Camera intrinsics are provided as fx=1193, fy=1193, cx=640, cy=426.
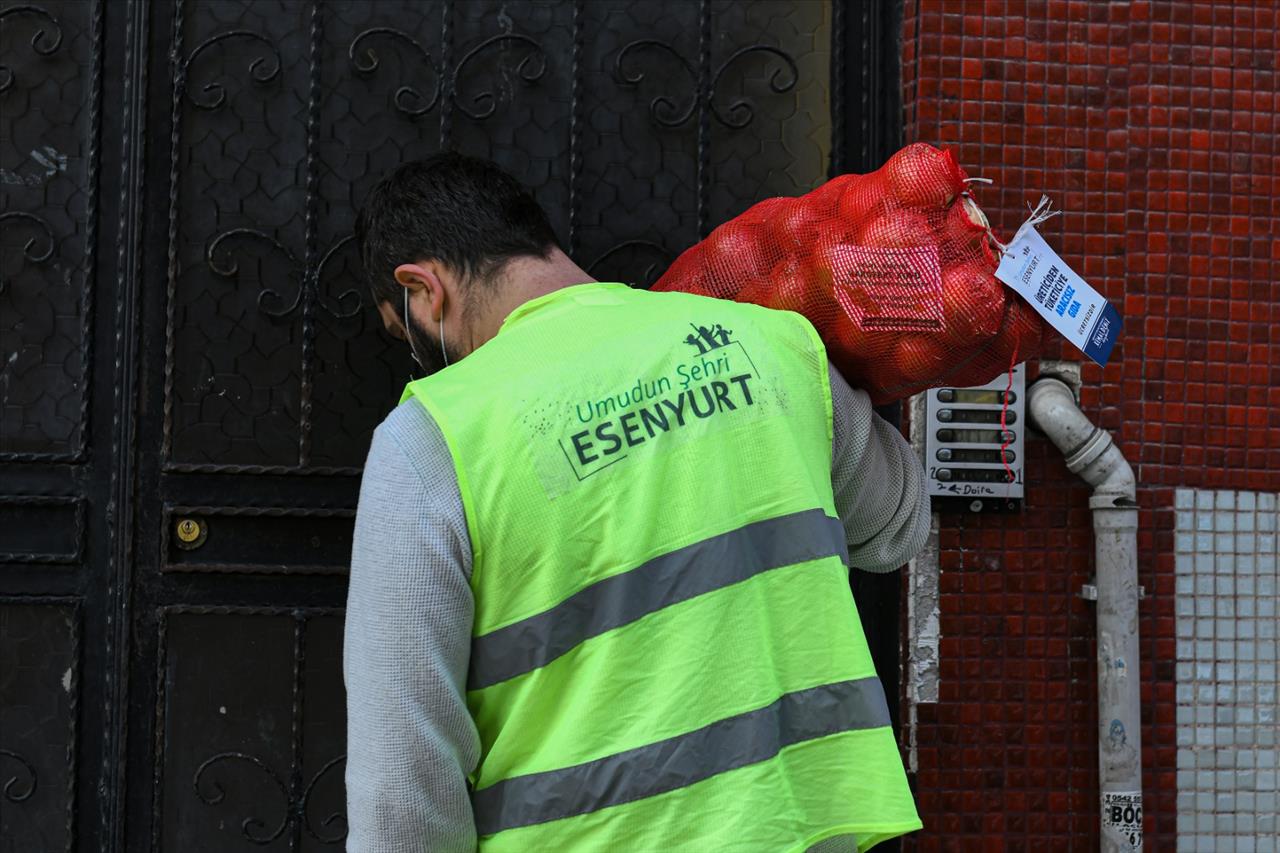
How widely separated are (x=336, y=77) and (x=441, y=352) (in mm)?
1395

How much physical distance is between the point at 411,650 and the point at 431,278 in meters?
0.63

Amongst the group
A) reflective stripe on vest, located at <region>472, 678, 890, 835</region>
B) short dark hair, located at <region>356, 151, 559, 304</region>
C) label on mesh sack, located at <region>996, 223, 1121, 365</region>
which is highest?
short dark hair, located at <region>356, 151, 559, 304</region>

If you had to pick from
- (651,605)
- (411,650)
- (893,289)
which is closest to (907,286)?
(893,289)

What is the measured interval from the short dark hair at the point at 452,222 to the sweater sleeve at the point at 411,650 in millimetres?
379

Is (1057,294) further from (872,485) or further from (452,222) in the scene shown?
(452,222)

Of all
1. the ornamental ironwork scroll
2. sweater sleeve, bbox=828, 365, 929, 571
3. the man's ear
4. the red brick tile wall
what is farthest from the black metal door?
the man's ear

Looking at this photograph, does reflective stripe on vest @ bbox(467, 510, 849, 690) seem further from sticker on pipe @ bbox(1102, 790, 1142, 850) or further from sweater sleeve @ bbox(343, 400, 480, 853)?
sticker on pipe @ bbox(1102, 790, 1142, 850)

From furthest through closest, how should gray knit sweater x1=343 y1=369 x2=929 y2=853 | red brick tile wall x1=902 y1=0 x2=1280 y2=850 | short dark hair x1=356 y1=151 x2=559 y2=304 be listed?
red brick tile wall x1=902 y1=0 x2=1280 y2=850 < short dark hair x1=356 y1=151 x2=559 y2=304 < gray knit sweater x1=343 y1=369 x2=929 y2=853

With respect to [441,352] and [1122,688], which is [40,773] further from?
[1122,688]

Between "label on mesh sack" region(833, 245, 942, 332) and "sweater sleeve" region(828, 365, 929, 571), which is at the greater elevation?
"label on mesh sack" region(833, 245, 942, 332)

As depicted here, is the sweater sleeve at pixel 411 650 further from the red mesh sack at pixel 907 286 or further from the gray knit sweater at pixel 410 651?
the red mesh sack at pixel 907 286

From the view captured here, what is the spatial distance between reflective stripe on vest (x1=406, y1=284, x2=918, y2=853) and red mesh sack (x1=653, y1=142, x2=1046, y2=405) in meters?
0.32

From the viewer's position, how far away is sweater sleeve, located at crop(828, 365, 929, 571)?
6.22 feet

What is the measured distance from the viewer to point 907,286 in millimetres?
1918
